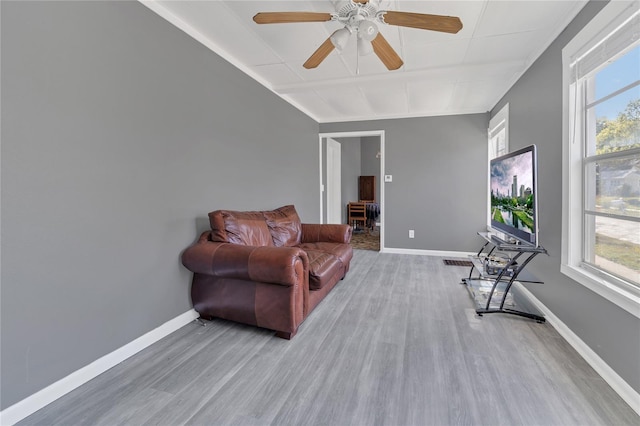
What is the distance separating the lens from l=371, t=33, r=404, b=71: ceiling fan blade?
1848 millimetres

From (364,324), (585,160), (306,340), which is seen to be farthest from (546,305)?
(306,340)

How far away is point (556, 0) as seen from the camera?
1.91 metres

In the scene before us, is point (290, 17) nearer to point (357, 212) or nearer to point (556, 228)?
point (556, 228)

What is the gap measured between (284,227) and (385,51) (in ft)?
6.59

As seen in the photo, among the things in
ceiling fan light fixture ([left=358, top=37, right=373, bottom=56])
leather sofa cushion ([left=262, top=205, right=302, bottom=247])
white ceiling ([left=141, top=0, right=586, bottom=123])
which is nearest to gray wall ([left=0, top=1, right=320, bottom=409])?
white ceiling ([left=141, top=0, right=586, bottom=123])

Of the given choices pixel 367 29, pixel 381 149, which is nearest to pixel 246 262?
pixel 367 29

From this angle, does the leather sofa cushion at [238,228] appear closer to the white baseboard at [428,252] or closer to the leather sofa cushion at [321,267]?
the leather sofa cushion at [321,267]

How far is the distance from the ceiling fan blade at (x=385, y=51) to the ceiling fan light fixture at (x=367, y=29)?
8 cm

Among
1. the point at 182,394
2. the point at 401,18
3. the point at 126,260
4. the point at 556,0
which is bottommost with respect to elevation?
the point at 182,394

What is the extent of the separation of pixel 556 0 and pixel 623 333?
2203 millimetres

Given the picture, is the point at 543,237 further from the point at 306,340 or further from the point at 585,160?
the point at 306,340

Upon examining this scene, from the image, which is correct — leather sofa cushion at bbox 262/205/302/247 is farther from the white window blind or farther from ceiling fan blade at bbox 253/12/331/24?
the white window blind

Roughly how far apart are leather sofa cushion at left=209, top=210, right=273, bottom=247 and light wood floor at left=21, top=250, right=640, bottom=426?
719mm

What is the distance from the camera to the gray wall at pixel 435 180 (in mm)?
4438
